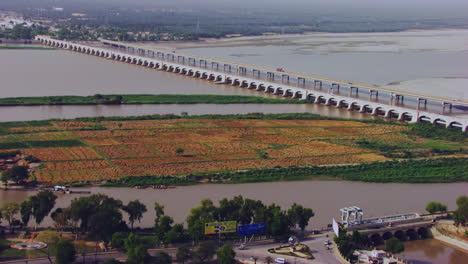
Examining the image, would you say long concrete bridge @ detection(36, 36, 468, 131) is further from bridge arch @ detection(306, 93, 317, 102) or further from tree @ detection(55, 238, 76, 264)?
tree @ detection(55, 238, 76, 264)

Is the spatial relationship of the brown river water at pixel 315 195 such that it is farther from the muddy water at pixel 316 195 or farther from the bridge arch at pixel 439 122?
the bridge arch at pixel 439 122

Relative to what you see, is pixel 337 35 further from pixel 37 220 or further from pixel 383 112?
pixel 37 220

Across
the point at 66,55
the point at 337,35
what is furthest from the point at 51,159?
the point at 337,35

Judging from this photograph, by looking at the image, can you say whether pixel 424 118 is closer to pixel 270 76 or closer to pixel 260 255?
pixel 270 76

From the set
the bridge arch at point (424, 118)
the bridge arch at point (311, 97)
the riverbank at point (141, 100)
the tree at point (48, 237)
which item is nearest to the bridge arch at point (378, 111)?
the bridge arch at point (424, 118)

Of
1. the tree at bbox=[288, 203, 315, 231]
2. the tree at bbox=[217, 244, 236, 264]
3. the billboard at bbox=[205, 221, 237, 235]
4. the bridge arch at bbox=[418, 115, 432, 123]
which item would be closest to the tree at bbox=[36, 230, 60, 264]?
the billboard at bbox=[205, 221, 237, 235]

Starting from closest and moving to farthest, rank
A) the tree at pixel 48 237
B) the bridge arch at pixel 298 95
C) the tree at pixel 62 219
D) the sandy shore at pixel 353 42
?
1. the tree at pixel 48 237
2. the tree at pixel 62 219
3. the bridge arch at pixel 298 95
4. the sandy shore at pixel 353 42
